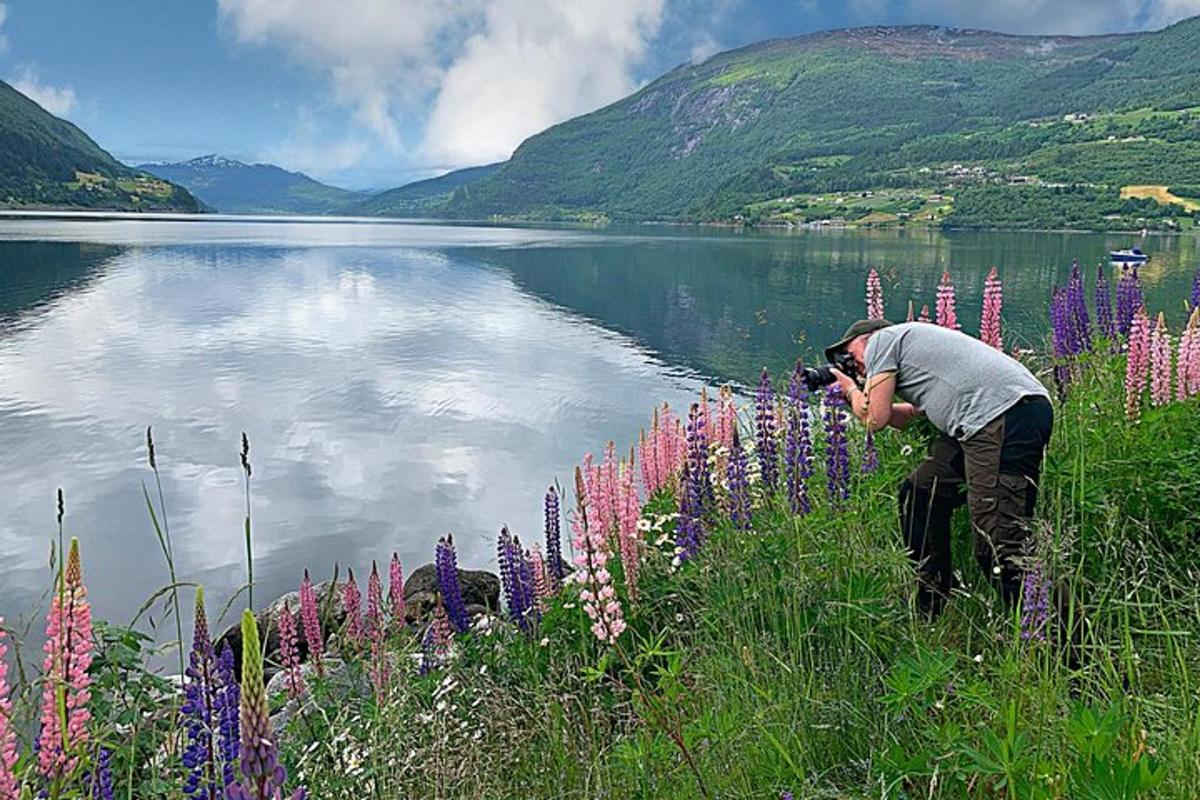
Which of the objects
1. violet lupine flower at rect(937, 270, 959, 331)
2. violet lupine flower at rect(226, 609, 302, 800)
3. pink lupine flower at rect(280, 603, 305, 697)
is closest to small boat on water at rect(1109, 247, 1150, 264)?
violet lupine flower at rect(937, 270, 959, 331)

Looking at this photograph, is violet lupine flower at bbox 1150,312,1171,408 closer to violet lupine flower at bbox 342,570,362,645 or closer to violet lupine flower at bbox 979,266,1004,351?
violet lupine flower at bbox 979,266,1004,351

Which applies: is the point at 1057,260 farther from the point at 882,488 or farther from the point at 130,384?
the point at 882,488

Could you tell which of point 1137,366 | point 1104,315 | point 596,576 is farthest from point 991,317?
point 596,576

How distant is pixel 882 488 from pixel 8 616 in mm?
10728

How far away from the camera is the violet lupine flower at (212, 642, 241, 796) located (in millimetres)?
3600

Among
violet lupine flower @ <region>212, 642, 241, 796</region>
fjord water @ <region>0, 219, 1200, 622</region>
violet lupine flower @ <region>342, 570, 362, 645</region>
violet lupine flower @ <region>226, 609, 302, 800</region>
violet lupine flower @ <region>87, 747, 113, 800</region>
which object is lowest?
fjord water @ <region>0, 219, 1200, 622</region>

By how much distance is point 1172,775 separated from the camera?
2.66 meters

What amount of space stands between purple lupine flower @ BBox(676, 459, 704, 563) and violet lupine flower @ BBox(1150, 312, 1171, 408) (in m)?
3.62

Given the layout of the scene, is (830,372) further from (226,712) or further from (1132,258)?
(1132,258)

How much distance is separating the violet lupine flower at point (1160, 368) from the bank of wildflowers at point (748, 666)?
49 mm

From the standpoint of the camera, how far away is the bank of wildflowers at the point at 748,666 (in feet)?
8.82

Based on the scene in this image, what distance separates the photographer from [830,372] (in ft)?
20.3

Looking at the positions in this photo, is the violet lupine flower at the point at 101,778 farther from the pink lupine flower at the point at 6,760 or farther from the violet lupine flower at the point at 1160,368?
the violet lupine flower at the point at 1160,368

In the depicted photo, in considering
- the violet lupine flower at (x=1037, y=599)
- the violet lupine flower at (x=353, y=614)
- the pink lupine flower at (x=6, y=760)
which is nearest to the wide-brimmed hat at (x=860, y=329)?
the violet lupine flower at (x=1037, y=599)
